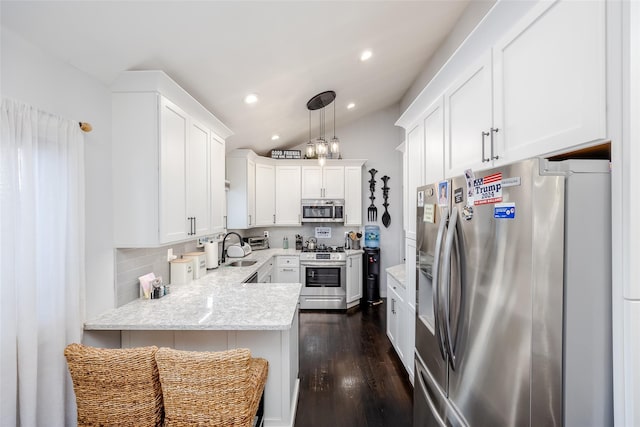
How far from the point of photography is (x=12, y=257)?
48.8 inches

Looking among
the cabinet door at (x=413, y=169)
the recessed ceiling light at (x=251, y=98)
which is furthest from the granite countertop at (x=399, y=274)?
the recessed ceiling light at (x=251, y=98)

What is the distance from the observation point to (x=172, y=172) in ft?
6.86

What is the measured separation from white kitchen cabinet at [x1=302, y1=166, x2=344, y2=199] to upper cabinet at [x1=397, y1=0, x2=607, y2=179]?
10.2ft

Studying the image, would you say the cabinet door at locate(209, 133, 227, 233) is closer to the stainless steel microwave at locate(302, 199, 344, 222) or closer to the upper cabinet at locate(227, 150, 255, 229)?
the upper cabinet at locate(227, 150, 255, 229)

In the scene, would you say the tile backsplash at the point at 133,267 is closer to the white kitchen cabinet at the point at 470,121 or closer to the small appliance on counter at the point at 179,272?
the small appliance on counter at the point at 179,272

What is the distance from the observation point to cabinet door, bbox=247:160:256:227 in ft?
14.0

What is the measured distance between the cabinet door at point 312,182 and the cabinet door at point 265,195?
51 centimetres

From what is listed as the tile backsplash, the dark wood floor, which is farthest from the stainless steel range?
the tile backsplash

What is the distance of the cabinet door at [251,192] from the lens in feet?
14.0

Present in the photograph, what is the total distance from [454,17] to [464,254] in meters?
2.70

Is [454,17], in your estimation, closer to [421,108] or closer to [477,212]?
[421,108]

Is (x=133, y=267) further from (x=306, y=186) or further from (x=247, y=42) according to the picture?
(x=306, y=186)

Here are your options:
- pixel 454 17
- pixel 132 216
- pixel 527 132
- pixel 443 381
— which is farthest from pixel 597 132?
pixel 454 17

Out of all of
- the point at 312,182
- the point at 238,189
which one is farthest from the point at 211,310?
the point at 312,182
